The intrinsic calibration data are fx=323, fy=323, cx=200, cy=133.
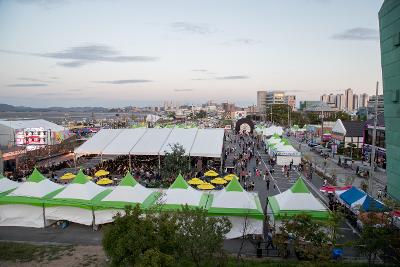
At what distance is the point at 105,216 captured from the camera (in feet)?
50.8

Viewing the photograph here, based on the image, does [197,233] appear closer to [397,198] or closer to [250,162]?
[397,198]

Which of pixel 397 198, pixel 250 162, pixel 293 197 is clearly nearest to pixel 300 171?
pixel 250 162

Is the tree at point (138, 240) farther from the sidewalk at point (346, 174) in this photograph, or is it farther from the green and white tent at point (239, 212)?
the sidewalk at point (346, 174)

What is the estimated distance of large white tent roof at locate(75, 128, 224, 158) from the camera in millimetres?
27031

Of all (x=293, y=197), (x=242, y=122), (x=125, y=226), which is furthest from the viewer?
(x=242, y=122)

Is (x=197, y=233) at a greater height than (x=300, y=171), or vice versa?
(x=197, y=233)

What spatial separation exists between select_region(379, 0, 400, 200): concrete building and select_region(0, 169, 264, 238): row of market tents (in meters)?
7.77

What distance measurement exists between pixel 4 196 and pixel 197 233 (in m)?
12.4

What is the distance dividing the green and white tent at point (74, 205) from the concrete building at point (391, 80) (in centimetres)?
1537

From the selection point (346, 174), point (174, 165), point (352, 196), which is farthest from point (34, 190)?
point (346, 174)

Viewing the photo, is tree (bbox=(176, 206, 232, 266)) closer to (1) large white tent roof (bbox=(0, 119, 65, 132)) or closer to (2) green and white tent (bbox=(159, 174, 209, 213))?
(2) green and white tent (bbox=(159, 174, 209, 213))

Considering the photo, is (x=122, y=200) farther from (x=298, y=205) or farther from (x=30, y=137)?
(x=30, y=137)

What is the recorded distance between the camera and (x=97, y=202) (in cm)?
1555

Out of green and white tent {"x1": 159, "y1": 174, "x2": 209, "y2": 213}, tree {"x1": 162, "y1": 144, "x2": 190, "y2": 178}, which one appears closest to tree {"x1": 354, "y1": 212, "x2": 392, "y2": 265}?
green and white tent {"x1": 159, "y1": 174, "x2": 209, "y2": 213}
